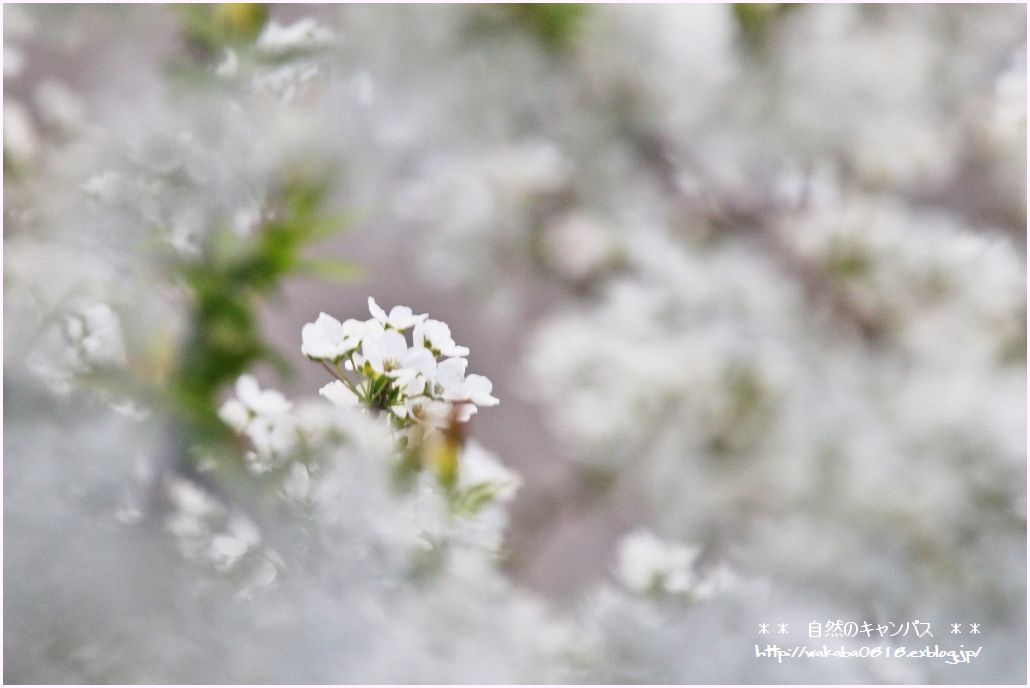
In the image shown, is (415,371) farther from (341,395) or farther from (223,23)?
(223,23)

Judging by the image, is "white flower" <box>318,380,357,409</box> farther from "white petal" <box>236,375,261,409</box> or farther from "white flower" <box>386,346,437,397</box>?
"white petal" <box>236,375,261,409</box>

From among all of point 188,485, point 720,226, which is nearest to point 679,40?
point 720,226

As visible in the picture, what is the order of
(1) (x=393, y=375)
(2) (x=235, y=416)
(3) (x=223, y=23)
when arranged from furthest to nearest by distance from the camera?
1. (3) (x=223, y=23)
2. (2) (x=235, y=416)
3. (1) (x=393, y=375)

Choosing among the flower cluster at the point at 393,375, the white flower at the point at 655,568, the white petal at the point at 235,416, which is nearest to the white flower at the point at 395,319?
the flower cluster at the point at 393,375

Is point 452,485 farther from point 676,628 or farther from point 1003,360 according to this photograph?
point 1003,360

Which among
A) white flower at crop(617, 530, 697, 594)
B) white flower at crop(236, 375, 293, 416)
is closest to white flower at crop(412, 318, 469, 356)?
white flower at crop(236, 375, 293, 416)

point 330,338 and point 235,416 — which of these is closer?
point 330,338

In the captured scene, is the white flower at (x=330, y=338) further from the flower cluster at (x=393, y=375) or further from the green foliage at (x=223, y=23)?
the green foliage at (x=223, y=23)

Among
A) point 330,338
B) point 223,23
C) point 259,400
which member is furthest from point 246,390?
point 223,23
